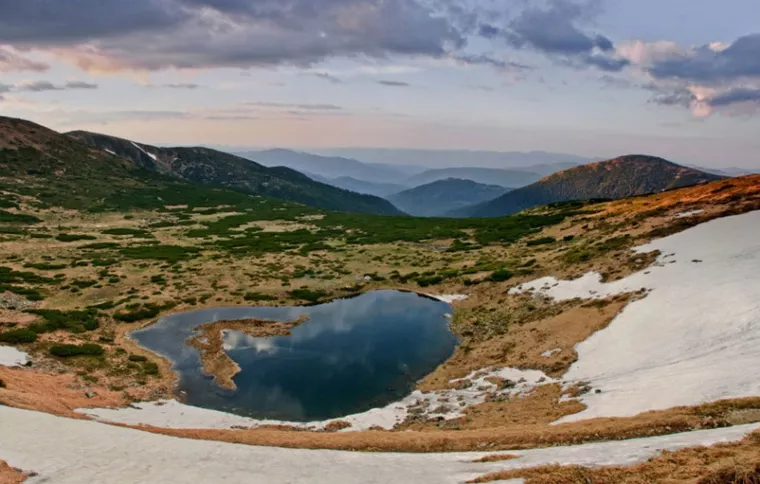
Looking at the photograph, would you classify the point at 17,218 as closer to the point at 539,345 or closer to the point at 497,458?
the point at 539,345

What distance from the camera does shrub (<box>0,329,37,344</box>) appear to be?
3597 cm

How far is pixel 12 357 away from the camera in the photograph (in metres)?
32.9

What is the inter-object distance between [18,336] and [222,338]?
1516cm

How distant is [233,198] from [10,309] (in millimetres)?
134875

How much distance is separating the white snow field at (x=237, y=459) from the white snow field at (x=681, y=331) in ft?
19.8

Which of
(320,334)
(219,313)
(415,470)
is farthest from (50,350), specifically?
(415,470)

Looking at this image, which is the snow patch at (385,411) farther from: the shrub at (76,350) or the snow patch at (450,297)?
the snow patch at (450,297)

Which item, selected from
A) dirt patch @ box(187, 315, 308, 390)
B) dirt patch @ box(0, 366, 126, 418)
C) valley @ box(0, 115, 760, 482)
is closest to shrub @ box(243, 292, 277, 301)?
valley @ box(0, 115, 760, 482)

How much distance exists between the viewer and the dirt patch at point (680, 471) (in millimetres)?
11562

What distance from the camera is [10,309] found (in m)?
43.2

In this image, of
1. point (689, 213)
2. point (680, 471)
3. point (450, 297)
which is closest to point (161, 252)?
point (450, 297)

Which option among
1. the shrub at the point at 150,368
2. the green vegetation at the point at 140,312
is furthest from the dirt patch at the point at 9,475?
the green vegetation at the point at 140,312

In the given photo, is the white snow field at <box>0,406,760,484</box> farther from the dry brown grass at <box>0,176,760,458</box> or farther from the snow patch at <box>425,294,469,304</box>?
the snow patch at <box>425,294,469,304</box>

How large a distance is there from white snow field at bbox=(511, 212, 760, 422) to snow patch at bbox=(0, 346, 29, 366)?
34623 mm
